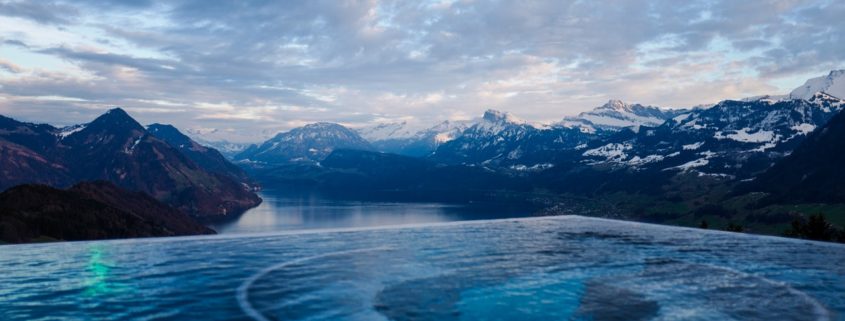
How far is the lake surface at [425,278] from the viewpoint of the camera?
15.0 metres

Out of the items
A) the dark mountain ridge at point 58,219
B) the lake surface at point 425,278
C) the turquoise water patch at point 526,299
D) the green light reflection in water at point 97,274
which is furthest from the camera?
the dark mountain ridge at point 58,219

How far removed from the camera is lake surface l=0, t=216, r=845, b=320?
49.3 feet

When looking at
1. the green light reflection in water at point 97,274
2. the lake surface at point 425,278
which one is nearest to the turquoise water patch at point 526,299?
the lake surface at point 425,278

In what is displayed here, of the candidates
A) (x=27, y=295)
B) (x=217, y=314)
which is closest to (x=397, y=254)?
(x=217, y=314)

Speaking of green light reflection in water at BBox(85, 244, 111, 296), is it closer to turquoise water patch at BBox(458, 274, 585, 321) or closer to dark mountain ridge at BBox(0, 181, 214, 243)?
turquoise water patch at BBox(458, 274, 585, 321)

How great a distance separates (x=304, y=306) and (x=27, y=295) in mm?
7752

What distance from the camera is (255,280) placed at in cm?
1873

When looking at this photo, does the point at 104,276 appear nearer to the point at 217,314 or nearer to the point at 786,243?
the point at 217,314

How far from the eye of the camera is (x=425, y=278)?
65.0 feet

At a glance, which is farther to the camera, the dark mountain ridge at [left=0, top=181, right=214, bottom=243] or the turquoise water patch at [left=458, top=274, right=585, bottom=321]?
the dark mountain ridge at [left=0, top=181, right=214, bottom=243]

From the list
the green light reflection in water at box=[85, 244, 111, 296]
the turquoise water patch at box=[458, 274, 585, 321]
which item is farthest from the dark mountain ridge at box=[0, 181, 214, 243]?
the turquoise water patch at box=[458, 274, 585, 321]

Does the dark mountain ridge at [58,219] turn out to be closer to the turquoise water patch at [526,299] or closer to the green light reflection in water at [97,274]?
the green light reflection in water at [97,274]

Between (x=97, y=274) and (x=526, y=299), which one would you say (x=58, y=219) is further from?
(x=526, y=299)

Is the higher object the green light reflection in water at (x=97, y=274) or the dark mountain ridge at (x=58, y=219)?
the green light reflection in water at (x=97, y=274)
